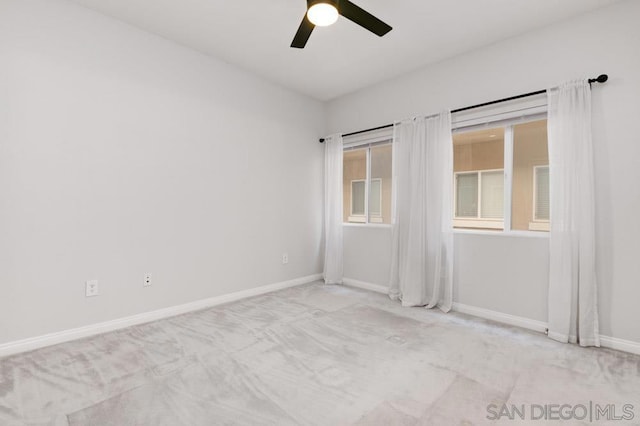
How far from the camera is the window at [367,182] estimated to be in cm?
406

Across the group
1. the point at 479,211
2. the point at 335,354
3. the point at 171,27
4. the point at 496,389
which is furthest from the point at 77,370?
the point at 479,211

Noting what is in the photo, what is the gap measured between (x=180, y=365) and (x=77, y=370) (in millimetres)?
630

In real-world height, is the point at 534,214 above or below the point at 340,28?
below

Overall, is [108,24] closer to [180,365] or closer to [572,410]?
[180,365]

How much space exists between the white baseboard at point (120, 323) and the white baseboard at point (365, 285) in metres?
0.95

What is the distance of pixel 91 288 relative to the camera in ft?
8.37

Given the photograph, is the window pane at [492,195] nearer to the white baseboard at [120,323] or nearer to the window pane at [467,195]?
the window pane at [467,195]

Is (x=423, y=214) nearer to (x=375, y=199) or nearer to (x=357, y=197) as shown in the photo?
(x=375, y=199)

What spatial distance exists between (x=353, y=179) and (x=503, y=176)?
1938 mm

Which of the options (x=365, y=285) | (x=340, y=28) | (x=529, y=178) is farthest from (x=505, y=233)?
(x=340, y=28)

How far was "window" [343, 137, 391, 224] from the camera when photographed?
13.3 ft

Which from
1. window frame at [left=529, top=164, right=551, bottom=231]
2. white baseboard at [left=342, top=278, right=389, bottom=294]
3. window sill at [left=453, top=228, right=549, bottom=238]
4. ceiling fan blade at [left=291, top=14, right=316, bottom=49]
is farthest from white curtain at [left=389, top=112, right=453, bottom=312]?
ceiling fan blade at [left=291, top=14, right=316, bottom=49]

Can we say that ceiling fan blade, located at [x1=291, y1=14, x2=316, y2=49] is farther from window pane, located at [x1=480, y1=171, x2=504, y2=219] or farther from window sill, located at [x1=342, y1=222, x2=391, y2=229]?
window sill, located at [x1=342, y1=222, x2=391, y2=229]

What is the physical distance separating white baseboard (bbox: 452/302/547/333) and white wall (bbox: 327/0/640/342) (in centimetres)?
A: 4
